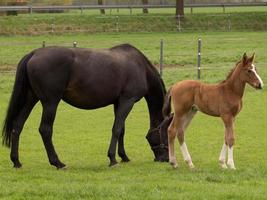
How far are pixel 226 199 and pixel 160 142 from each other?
3.78 metres

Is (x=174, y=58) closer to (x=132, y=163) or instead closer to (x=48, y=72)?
(x=132, y=163)

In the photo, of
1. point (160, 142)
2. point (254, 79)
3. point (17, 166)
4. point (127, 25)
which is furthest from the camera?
point (127, 25)

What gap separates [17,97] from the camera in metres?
10.9

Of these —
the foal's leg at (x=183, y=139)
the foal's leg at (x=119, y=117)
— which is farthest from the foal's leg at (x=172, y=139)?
the foal's leg at (x=119, y=117)

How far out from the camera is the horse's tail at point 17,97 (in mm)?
10695

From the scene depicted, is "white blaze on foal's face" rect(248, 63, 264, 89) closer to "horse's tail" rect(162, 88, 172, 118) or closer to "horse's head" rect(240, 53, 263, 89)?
"horse's head" rect(240, 53, 263, 89)

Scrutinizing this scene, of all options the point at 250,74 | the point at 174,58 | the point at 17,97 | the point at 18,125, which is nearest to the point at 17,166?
the point at 18,125

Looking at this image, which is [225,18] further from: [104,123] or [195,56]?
[104,123]

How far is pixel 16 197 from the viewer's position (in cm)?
814

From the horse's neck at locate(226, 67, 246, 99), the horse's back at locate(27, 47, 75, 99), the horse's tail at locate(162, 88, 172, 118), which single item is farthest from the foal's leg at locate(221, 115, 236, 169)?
the horse's back at locate(27, 47, 75, 99)

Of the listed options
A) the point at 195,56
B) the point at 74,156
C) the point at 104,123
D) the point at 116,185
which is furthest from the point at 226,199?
the point at 195,56

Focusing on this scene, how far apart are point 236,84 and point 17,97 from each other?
137 inches

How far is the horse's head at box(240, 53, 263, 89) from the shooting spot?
10211 millimetres

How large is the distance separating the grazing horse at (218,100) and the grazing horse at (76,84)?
0.86m
